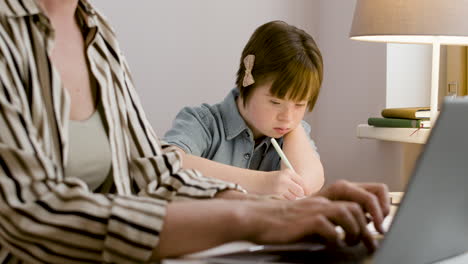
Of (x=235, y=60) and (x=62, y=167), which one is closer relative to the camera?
(x=62, y=167)

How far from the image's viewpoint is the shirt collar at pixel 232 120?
6.02 feet

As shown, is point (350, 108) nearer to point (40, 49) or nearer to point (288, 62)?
point (288, 62)

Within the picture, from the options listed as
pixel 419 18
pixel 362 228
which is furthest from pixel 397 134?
pixel 362 228

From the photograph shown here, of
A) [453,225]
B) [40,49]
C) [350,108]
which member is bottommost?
[350,108]

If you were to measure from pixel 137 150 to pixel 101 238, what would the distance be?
28 cm

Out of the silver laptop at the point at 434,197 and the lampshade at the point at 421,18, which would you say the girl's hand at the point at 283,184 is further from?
the silver laptop at the point at 434,197

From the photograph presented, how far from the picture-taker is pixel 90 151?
834 millimetres

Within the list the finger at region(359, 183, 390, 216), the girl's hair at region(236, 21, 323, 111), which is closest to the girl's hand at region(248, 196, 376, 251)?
the finger at region(359, 183, 390, 216)

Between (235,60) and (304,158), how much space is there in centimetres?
111

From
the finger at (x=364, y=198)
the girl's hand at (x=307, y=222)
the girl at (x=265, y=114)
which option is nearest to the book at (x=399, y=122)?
the girl at (x=265, y=114)

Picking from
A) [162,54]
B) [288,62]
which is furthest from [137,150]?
[162,54]

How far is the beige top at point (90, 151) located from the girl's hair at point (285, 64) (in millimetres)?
948

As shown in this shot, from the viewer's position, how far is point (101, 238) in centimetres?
64

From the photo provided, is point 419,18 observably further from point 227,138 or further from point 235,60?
point 235,60
